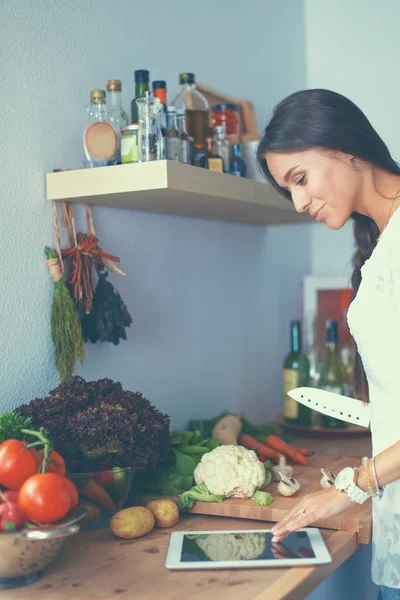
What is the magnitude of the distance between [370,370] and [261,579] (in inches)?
14.6

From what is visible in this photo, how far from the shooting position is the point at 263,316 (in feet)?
7.97

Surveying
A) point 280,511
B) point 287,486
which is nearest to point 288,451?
point 287,486

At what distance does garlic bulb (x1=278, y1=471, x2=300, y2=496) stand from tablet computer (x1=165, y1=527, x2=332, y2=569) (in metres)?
0.15

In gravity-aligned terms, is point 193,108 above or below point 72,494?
above

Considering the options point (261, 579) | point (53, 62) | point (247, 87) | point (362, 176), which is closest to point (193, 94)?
point (53, 62)

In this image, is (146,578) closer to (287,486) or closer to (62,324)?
(287,486)

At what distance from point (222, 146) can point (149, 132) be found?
39 cm

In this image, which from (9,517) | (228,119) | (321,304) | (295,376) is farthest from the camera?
(321,304)

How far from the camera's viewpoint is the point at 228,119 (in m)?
1.93

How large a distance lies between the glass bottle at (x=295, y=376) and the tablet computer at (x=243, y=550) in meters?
0.97

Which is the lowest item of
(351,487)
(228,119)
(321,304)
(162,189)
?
(351,487)

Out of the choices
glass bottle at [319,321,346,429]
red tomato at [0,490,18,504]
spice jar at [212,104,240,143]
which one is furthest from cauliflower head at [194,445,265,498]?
glass bottle at [319,321,346,429]

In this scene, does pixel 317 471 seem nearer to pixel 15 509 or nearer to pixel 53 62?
pixel 15 509

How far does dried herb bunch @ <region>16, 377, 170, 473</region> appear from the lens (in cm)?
129
